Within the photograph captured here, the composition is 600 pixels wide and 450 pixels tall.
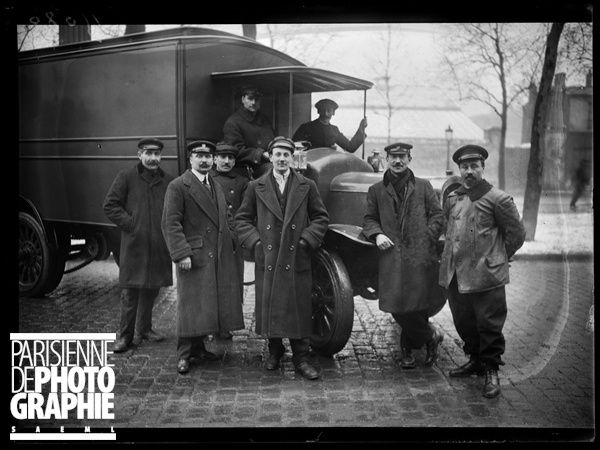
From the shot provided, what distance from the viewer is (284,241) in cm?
492

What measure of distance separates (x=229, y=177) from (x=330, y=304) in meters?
1.47

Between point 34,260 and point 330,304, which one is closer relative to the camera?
point 330,304

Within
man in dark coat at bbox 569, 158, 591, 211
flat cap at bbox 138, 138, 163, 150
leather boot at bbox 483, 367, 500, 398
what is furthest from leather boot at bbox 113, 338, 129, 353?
man in dark coat at bbox 569, 158, 591, 211

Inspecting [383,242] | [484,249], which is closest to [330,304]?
[383,242]

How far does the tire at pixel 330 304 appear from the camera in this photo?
4980 millimetres

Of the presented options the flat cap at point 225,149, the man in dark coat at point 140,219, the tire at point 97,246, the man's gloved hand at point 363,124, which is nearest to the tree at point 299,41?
the man's gloved hand at point 363,124

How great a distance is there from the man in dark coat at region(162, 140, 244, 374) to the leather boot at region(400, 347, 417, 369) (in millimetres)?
1320

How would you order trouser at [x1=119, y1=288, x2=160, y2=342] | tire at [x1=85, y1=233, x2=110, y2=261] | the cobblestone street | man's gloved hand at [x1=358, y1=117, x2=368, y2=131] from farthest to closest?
tire at [x1=85, y1=233, x2=110, y2=261] < man's gloved hand at [x1=358, y1=117, x2=368, y2=131] < trouser at [x1=119, y1=288, x2=160, y2=342] < the cobblestone street

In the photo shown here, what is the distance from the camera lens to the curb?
180 inches

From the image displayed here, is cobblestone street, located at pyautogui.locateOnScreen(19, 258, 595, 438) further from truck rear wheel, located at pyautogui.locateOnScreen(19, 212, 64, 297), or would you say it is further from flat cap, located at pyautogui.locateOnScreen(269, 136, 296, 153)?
flat cap, located at pyautogui.locateOnScreen(269, 136, 296, 153)

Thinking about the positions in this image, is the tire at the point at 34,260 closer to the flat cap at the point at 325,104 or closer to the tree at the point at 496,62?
the flat cap at the point at 325,104

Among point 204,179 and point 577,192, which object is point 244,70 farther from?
point 577,192

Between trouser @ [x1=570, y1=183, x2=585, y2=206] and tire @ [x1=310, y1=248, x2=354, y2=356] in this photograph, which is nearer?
trouser @ [x1=570, y1=183, x2=585, y2=206]

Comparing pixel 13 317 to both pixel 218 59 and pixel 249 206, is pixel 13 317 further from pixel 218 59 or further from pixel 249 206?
pixel 218 59
